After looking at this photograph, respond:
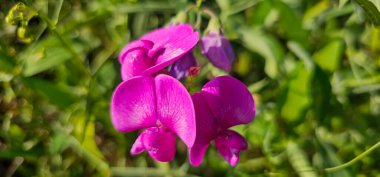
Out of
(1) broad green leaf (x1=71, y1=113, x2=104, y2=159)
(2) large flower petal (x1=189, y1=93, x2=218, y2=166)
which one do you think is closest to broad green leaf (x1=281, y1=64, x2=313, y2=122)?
(2) large flower petal (x1=189, y1=93, x2=218, y2=166)

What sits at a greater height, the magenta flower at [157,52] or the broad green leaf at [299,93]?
the magenta flower at [157,52]

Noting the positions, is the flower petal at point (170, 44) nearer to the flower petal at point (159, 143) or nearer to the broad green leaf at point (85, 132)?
the flower petal at point (159, 143)

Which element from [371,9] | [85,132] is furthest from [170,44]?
[85,132]

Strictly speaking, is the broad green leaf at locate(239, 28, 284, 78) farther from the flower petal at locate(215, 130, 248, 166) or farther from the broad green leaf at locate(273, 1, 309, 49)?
the flower petal at locate(215, 130, 248, 166)

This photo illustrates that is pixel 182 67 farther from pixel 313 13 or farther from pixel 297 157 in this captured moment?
pixel 313 13

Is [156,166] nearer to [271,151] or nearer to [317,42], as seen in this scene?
[271,151]

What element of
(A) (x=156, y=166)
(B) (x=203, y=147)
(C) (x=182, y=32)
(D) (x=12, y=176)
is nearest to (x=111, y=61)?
(A) (x=156, y=166)

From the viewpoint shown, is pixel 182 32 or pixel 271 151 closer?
pixel 182 32

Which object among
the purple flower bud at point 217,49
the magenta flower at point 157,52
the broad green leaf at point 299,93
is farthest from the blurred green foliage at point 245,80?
the magenta flower at point 157,52

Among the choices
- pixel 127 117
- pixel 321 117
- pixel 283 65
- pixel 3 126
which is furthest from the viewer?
pixel 3 126
